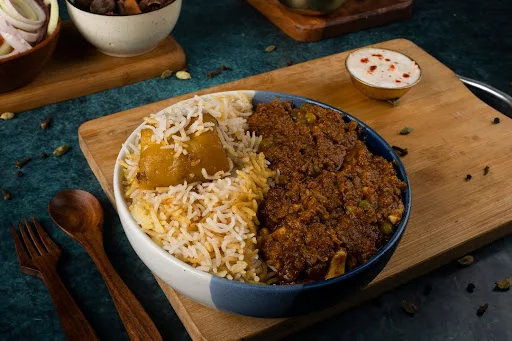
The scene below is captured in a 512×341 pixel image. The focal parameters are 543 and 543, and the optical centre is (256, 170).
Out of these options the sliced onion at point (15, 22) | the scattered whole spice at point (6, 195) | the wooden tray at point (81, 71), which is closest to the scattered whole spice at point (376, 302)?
the scattered whole spice at point (6, 195)

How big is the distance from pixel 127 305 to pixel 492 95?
2.13 metres

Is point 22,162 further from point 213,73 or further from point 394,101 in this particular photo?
point 394,101

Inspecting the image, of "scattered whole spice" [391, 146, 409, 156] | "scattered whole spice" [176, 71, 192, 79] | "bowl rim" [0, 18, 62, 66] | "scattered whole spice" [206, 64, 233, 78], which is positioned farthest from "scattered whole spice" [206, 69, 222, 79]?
"scattered whole spice" [391, 146, 409, 156]

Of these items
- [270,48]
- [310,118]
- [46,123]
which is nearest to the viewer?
[310,118]

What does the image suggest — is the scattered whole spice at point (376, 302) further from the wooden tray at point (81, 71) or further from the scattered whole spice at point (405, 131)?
the wooden tray at point (81, 71)

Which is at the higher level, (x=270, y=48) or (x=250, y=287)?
(x=250, y=287)

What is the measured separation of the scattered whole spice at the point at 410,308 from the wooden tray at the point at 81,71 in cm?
173

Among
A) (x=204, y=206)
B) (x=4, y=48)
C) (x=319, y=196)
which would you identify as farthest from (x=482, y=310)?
(x=4, y=48)

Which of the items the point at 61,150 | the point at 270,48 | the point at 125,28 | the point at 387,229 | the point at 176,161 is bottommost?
the point at 270,48

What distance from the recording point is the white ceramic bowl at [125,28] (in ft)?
8.38

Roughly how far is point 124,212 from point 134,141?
33 centimetres

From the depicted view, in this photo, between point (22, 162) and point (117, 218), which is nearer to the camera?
point (117, 218)

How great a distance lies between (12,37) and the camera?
2.36 metres

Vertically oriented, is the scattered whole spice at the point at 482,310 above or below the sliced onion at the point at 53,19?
below
